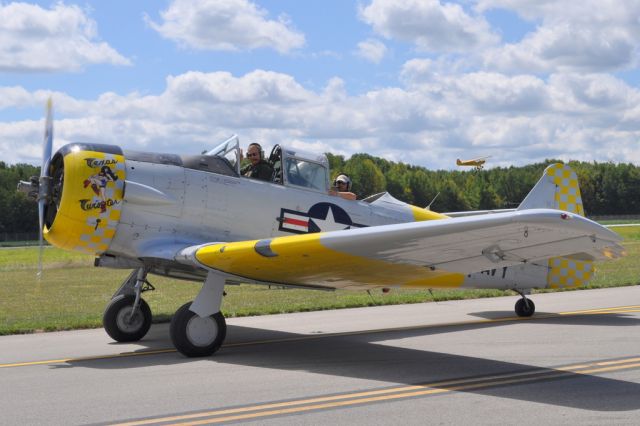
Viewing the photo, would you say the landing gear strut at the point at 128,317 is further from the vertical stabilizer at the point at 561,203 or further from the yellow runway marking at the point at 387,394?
the vertical stabilizer at the point at 561,203

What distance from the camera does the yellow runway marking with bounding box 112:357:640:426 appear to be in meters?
5.74

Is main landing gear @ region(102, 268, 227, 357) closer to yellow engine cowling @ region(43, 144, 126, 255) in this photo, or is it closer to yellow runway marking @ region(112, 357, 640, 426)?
yellow engine cowling @ region(43, 144, 126, 255)

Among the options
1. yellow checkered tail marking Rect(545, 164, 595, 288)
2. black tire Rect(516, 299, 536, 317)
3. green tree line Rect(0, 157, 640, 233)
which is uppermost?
green tree line Rect(0, 157, 640, 233)

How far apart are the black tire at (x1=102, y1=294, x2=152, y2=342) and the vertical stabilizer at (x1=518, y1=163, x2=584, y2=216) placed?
20.2 feet

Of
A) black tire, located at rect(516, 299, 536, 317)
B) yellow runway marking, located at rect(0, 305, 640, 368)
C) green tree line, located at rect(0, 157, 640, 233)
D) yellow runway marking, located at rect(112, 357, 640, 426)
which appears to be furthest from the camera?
green tree line, located at rect(0, 157, 640, 233)

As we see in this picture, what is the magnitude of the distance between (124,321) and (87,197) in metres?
2.20

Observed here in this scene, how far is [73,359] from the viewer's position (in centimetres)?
867

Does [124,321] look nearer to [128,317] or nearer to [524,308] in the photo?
[128,317]

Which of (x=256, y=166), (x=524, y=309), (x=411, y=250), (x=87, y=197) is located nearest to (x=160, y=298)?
(x=256, y=166)

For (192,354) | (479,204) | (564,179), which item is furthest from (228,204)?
(479,204)

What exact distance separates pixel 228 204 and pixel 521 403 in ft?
15.2

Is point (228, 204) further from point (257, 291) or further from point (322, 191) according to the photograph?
point (257, 291)

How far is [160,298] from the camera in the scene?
18188 millimetres

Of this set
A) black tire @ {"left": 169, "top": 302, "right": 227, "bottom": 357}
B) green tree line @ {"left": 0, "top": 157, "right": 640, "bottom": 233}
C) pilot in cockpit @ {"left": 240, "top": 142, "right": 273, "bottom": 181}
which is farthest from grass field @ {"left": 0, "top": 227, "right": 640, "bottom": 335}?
green tree line @ {"left": 0, "top": 157, "right": 640, "bottom": 233}
